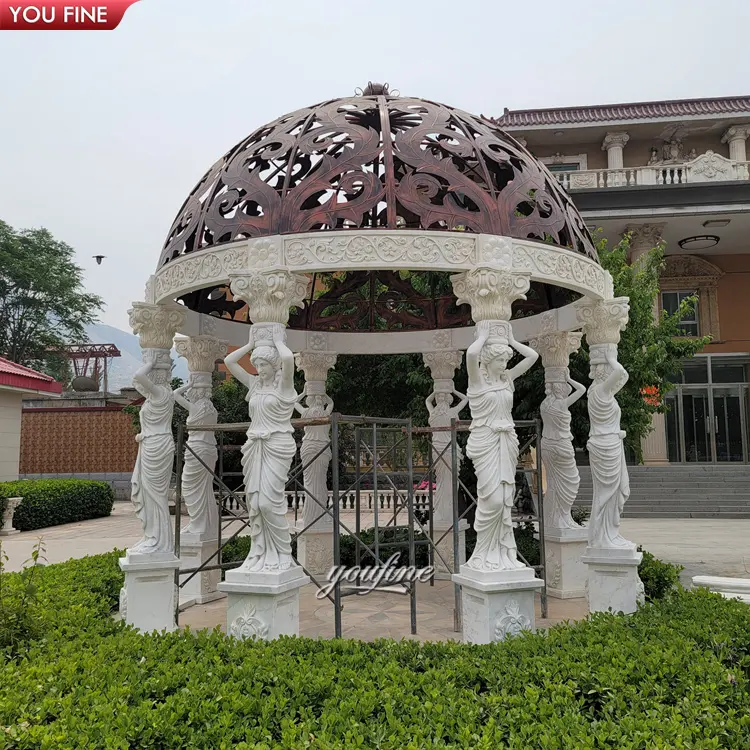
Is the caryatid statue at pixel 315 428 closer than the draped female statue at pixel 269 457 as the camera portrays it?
No

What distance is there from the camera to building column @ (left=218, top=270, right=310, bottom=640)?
195 inches

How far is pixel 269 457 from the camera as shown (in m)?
5.12

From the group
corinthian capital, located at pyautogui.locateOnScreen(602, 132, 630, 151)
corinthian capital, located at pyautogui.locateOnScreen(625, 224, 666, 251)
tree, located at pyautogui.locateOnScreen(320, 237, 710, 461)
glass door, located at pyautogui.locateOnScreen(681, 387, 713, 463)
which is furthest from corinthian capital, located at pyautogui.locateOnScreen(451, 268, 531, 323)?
corinthian capital, located at pyautogui.locateOnScreen(602, 132, 630, 151)

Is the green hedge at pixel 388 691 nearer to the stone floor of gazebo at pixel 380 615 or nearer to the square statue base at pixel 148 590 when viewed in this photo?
the square statue base at pixel 148 590

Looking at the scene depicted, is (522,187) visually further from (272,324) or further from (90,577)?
(90,577)

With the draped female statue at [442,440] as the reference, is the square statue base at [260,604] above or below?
below

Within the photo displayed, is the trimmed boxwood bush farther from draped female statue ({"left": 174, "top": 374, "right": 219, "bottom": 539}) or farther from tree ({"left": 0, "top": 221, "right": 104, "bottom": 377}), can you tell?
tree ({"left": 0, "top": 221, "right": 104, "bottom": 377})

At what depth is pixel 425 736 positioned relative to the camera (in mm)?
3312

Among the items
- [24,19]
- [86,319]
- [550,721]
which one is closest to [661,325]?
[550,721]

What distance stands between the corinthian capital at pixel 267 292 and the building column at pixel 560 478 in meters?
3.66

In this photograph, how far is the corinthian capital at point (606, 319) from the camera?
6426 millimetres

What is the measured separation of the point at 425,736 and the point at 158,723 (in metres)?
1.38

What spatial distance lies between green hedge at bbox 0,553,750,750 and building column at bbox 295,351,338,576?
4.16 metres

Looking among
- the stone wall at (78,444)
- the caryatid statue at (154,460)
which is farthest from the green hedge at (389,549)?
the stone wall at (78,444)
